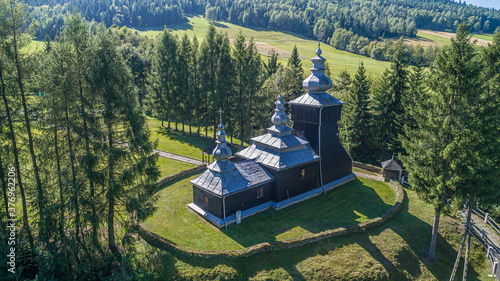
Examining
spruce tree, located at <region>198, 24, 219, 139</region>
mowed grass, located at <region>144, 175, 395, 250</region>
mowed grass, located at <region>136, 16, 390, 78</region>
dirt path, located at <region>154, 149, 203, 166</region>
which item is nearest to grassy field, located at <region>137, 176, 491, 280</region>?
mowed grass, located at <region>144, 175, 395, 250</region>

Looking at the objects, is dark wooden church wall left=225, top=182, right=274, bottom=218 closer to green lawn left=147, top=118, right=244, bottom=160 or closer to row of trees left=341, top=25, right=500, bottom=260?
row of trees left=341, top=25, right=500, bottom=260

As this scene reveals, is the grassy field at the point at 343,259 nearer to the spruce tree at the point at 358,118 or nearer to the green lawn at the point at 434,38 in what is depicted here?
the spruce tree at the point at 358,118

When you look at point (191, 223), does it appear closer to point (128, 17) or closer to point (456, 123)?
point (456, 123)

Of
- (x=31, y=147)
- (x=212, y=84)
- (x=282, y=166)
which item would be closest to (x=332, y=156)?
(x=282, y=166)

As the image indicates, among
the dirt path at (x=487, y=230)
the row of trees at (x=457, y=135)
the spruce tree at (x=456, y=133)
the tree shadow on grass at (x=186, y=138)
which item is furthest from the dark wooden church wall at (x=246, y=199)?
the tree shadow on grass at (x=186, y=138)

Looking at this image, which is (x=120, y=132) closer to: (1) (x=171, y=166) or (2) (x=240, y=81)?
(1) (x=171, y=166)

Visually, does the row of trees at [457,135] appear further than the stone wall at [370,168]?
No

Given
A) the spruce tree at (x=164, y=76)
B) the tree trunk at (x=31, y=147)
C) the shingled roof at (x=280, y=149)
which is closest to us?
the tree trunk at (x=31, y=147)
